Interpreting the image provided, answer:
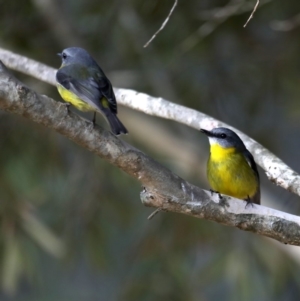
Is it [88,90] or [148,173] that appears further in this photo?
[88,90]

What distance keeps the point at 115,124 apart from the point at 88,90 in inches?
8.8

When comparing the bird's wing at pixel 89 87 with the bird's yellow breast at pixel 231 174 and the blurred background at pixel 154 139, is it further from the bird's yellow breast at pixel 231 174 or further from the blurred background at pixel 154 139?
the blurred background at pixel 154 139

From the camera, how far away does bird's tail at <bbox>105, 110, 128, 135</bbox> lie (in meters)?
2.47

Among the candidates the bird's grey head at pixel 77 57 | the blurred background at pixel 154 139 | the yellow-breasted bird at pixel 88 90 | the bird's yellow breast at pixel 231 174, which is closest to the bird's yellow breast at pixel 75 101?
the yellow-breasted bird at pixel 88 90

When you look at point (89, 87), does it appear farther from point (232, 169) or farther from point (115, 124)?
point (232, 169)

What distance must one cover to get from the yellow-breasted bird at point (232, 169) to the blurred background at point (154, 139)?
148 cm

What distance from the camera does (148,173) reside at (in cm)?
219

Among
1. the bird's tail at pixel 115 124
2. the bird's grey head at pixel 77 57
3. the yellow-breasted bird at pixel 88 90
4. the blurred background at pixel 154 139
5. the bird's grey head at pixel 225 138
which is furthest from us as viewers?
the blurred background at pixel 154 139

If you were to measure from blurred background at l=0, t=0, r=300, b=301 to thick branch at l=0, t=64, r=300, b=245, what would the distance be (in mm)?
2299

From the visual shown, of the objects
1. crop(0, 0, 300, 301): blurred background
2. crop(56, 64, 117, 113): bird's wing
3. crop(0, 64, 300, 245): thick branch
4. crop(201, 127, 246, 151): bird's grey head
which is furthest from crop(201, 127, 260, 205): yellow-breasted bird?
crop(0, 0, 300, 301): blurred background

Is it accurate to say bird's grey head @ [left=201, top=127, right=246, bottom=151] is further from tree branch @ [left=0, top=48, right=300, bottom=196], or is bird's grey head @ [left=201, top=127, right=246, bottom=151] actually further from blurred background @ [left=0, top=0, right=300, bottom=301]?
blurred background @ [left=0, top=0, right=300, bottom=301]

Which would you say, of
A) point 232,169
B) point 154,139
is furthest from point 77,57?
point 154,139

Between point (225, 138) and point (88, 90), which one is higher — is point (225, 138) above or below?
below

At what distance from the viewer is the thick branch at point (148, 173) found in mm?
2029
